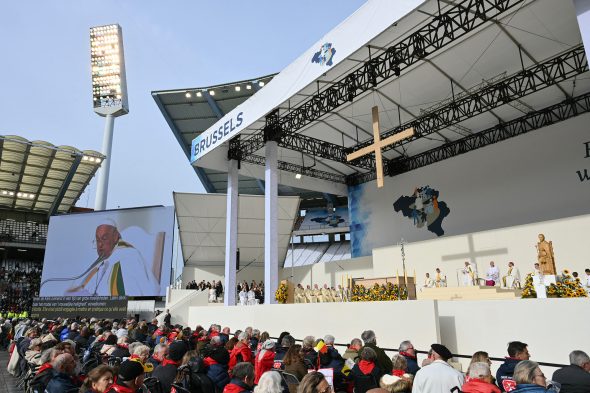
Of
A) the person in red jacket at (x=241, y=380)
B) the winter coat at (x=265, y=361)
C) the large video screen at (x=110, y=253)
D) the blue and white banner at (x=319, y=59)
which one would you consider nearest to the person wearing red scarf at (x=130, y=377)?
the person in red jacket at (x=241, y=380)

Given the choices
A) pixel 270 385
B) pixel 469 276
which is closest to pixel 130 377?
pixel 270 385

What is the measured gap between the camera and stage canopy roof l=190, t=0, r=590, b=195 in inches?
429

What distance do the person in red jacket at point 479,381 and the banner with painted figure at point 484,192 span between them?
47.6 ft

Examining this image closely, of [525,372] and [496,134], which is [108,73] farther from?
[525,372]

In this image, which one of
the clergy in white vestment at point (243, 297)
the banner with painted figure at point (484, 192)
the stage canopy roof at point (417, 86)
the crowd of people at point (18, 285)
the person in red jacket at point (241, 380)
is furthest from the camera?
the crowd of people at point (18, 285)

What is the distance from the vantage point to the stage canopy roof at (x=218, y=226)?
23859 millimetres

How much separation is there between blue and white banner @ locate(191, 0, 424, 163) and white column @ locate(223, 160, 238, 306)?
1.58 meters

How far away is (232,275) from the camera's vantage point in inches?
671

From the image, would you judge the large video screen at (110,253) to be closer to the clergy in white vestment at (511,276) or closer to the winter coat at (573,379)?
the clergy in white vestment at (511,276)

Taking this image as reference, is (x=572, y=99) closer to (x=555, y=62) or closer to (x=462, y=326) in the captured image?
(x=555, y=62)

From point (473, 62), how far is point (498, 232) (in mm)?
6524

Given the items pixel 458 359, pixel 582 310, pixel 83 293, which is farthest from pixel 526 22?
pixel 83 293

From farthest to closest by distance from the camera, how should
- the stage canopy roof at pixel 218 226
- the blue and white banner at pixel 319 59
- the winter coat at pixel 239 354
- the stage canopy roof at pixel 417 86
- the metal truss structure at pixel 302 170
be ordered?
the stage canopy roof at pixel 218 226, the metal truss structure at pixel 302 170, the stage canopy roof at pixel 417 86, the blue and white banner at pixel 319 59, the winter coat at pixel 239 354

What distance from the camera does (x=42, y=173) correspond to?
1176 inches
